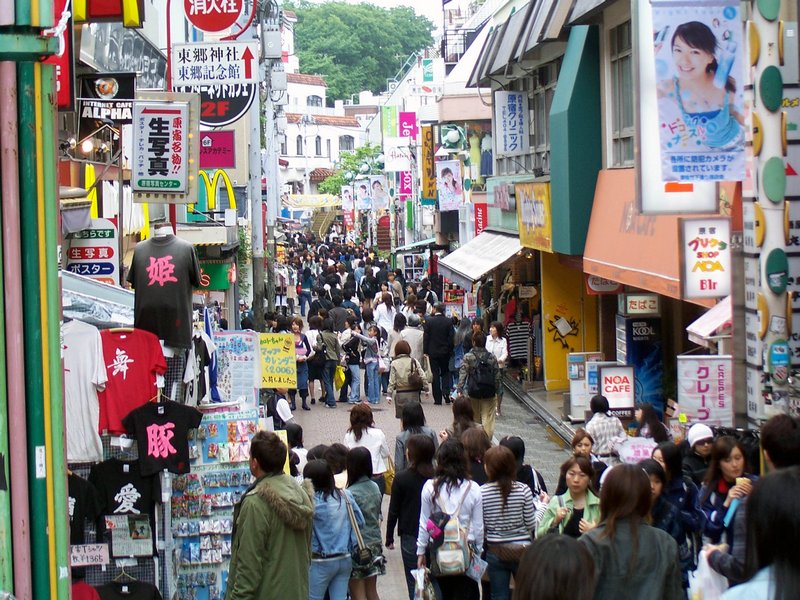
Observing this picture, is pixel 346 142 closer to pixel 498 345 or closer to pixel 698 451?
pixel 498 345

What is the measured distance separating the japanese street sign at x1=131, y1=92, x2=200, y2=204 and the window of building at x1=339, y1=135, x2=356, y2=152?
316 feet

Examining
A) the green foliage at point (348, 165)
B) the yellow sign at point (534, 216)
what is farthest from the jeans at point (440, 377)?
the green foliage at point (348, 165)

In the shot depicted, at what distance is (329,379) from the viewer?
2036cm

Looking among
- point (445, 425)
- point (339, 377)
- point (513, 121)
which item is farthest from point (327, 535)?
point (513, 121)

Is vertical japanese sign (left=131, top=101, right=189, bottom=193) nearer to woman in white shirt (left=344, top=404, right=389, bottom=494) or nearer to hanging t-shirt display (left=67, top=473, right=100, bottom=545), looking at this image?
woman in white shirt (left=344, top=404, right=389, bottom=494)

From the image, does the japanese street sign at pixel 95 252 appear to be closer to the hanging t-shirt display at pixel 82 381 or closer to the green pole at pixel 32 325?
the hanging t-shirt display at pixel 82 381

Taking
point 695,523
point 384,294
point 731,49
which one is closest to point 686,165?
point 731,49

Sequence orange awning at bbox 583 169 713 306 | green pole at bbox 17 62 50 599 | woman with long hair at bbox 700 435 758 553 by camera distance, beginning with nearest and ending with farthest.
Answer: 1. green pole at bbox 17 62 50 599
2. woman with long hair at bbox 700 435 758 553
3. orange awning at bbox 583 169 713 306

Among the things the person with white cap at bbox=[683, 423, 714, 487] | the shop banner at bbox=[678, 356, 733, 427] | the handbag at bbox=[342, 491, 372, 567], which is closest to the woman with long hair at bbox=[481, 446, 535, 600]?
the handbag at bbox=[342, 491, 372, 567]

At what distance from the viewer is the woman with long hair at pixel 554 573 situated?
3965mm

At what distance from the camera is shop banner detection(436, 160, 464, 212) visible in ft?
116

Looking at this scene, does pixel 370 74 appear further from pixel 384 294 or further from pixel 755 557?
pixel 755 557

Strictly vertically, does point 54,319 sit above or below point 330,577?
above

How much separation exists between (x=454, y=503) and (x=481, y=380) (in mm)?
7615
